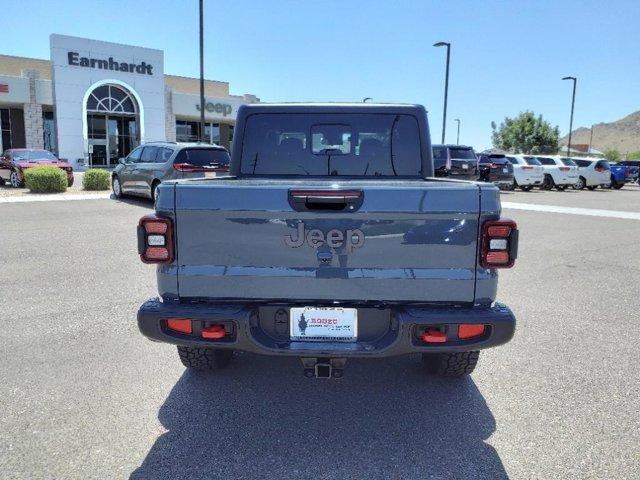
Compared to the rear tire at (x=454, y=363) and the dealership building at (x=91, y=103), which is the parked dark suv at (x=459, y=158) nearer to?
the rear tire at (x=454, y=363)

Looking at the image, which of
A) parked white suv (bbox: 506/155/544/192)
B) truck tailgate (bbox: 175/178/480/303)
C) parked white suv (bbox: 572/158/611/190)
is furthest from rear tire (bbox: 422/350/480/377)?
parked white suv (bbox: 572/158/611/190)

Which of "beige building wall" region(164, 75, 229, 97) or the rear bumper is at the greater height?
"beige building wall" region(164, 75, 229, 97)

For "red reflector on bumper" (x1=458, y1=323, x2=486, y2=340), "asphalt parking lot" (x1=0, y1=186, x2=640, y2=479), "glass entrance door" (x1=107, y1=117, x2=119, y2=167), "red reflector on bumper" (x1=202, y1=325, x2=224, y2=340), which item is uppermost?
"glass entrance door" (x1=107, y1=117, x2=119, y2=167)

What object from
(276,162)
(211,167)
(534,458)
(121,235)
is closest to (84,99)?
(211,167)

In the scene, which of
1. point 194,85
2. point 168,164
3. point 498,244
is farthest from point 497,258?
point 194,85

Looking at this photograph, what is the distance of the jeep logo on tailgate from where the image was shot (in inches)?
107

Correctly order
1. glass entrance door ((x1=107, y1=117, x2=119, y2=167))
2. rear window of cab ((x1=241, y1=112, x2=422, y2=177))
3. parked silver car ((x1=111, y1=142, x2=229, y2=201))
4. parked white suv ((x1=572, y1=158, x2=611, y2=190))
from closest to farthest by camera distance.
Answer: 1. rear window of cab ((x1=241, y1=112, x2=422, y2=177))
2. parked silver car ((x1=111, y1=142, x2=229, y2=201))
3. parked white suv ((x1=572, y1=158, x2=611, y2=190))
4. glass entrance door ((x1=107, y1=117, x2=119, y2=167))

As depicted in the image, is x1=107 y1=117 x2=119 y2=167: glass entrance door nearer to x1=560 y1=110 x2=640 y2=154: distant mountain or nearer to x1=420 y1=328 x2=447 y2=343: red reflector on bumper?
x1=420 y1=328 x2=447 y2=343: red reflector on bumper

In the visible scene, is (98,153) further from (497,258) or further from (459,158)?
(497,258)

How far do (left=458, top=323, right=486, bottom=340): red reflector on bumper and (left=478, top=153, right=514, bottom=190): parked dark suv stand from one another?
821 inches

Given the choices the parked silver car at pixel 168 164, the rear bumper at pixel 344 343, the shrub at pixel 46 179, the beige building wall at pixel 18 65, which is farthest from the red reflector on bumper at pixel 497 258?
the beige building wall at pixel 18 65

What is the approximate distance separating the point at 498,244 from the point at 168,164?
11778 mm

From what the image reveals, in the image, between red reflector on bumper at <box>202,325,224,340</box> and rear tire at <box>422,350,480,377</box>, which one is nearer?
red reflector on bumper at <box>202,325,224,340</box>

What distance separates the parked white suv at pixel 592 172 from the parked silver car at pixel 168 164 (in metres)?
21.4
